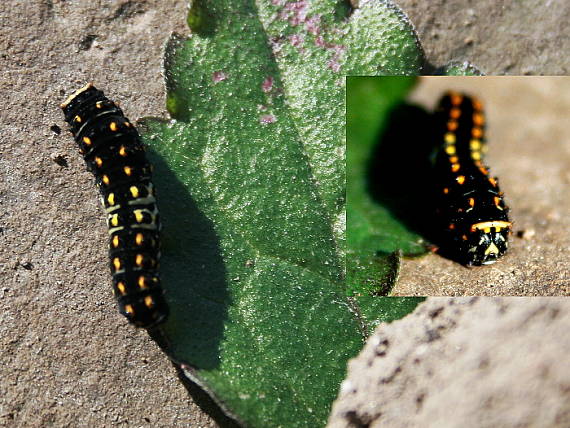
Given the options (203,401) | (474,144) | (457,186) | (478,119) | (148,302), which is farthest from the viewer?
(478,119)

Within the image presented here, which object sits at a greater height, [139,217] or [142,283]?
[139,217]

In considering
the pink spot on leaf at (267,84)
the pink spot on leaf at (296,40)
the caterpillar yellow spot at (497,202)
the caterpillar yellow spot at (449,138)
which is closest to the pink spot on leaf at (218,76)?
the pink spot on leaf at (267,84)

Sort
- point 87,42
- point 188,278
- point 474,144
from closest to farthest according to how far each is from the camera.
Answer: point 188,278, point 87,42, point 474,144

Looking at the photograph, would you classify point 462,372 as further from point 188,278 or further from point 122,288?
point 122,288

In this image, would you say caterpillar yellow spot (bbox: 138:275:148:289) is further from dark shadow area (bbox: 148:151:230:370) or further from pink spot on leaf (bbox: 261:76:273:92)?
pink spot on leaf (bbox: 261:76:273:92)

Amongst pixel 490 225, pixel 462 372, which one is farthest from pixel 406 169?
pixel 462 372

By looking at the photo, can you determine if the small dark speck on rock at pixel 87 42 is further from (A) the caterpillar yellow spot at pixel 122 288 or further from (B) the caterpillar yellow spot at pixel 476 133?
(B) the caterpillar yellow spot at pixel 476 133

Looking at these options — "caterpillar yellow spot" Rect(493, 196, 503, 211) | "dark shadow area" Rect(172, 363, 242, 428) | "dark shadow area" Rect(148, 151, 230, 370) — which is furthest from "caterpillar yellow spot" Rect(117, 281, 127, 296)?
"caterpillar yellow spot" Rect(493, 196, 503, 211)
